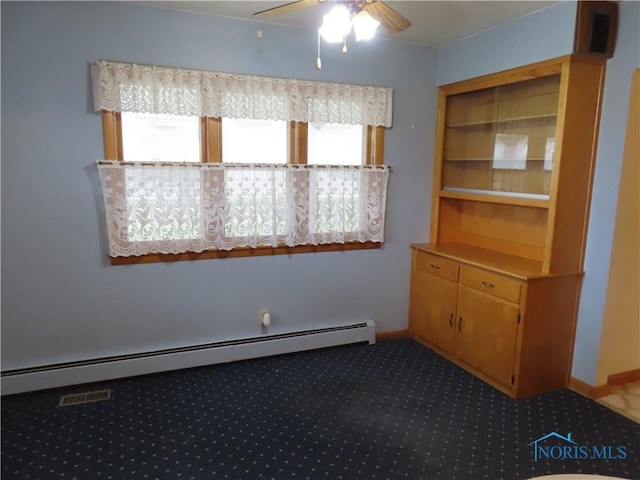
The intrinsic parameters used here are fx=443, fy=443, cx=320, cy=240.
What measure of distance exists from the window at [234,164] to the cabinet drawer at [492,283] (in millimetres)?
784

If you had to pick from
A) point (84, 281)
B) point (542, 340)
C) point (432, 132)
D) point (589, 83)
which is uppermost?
→ point (589, 83)

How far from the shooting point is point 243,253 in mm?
3256

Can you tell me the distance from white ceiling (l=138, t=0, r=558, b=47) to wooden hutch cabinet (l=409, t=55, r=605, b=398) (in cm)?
37

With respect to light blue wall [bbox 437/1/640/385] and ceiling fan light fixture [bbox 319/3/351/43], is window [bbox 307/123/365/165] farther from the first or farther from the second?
ceiling fan light fixture [bbox 319/3/351/43]

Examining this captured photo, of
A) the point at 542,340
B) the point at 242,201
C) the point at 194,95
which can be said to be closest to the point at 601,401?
the point at 542,340

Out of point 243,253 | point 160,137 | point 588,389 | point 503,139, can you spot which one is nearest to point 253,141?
point 160,137

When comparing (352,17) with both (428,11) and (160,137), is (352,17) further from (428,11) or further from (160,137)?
(160,137)

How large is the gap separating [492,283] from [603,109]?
1273 mm

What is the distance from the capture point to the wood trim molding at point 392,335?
380cm

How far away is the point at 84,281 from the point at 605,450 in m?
3.23

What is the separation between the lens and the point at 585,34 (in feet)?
8.49

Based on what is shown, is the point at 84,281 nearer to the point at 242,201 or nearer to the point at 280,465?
the point at 242,201

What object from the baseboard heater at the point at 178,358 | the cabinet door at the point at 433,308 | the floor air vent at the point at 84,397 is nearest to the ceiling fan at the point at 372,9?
the cabinet door at the point at 433,308

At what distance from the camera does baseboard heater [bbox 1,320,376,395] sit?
280 centimetres
